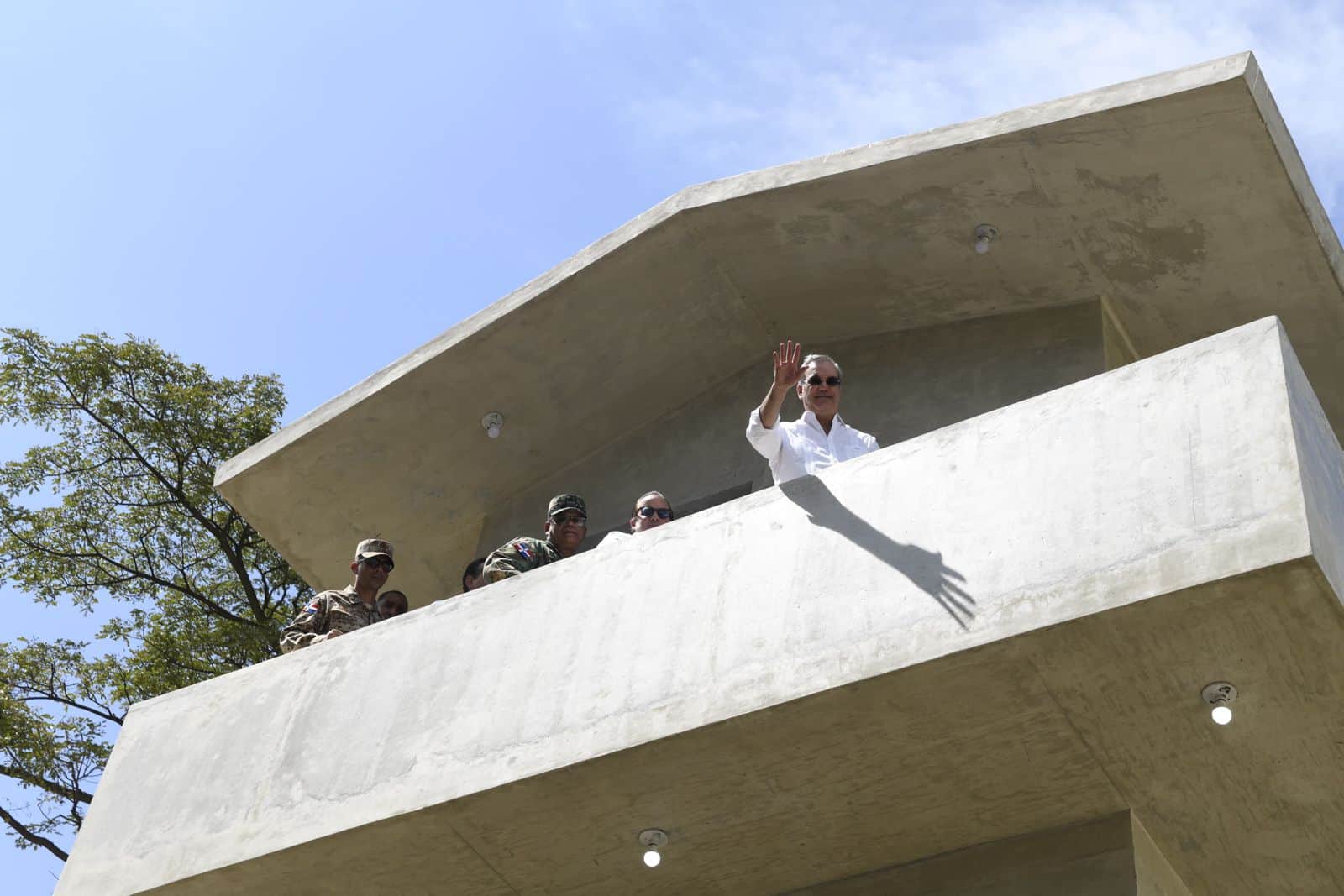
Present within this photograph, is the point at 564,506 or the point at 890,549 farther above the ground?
the point at 564,506

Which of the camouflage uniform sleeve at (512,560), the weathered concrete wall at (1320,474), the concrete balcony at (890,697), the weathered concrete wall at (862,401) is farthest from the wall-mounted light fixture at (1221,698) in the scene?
the camouflage uniform sleeve at (512,560)

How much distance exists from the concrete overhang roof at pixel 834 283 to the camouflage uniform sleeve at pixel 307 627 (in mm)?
1796

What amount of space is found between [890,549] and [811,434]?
4.29 ft

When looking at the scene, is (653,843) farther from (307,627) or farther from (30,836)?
(30,836)

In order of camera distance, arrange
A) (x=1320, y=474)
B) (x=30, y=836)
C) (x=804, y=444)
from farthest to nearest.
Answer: (x=30, y=836), (x=804, y=444), (x=1320, y=474)

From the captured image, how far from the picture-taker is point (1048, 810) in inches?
307

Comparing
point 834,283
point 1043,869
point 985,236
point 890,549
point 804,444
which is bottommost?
point 1043,869

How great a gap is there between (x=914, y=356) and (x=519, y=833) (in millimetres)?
4246

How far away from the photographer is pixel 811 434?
8.60 metres

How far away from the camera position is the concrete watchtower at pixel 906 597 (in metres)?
6.85

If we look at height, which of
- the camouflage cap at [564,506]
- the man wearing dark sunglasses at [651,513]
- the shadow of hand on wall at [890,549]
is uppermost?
the camouflage cap at [564,506]

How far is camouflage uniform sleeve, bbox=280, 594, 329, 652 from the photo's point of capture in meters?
9.95

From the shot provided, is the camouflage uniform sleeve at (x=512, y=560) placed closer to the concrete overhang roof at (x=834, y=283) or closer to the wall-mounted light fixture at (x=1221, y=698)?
the concrete overhang roof at (x=834, y=283)

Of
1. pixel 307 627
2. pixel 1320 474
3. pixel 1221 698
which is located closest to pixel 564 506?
pixel 307 627
